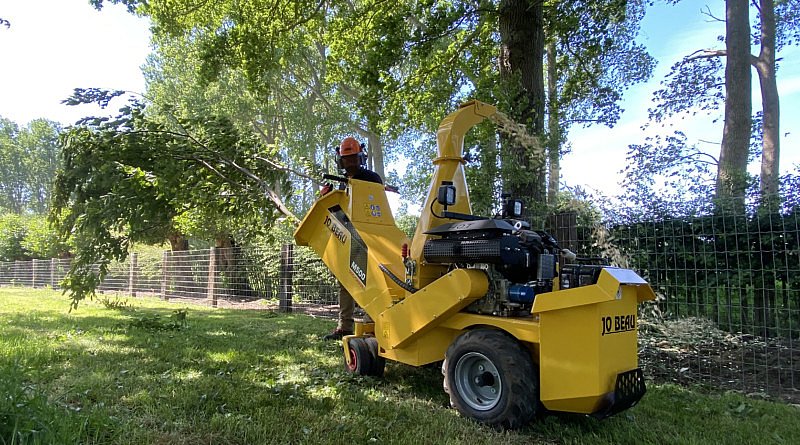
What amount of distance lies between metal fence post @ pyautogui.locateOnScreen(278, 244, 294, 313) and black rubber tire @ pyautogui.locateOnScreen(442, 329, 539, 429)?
25.9 feet

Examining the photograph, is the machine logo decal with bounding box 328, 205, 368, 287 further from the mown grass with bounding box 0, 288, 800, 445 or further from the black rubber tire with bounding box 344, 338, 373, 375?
the mown grass with bounding box 0, 288, 800, 445

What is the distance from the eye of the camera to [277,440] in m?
2.91

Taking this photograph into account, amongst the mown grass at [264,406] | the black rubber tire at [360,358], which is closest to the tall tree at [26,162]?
the mown grass at [264,406]

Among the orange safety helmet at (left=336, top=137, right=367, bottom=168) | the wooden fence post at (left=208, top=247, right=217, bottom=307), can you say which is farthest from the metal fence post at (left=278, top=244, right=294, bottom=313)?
the orange safety helmet at (left=336, top=137, right=367, bottom=168)

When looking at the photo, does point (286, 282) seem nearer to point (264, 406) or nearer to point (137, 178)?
point (137, 178)

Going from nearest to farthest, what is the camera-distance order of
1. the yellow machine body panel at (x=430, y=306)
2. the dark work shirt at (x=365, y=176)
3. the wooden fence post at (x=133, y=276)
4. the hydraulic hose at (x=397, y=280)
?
the yellow machine body panel at (x=430, y=306)
the hydraulic hose at (x=397, y=280)
the dark work shirt at (x=365, y=176)
the wooden fence post at (x=133, y=276)

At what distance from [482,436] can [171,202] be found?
A: 6679 millimetres

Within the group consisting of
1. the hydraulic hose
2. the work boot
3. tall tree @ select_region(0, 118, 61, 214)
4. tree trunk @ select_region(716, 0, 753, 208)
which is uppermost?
tall tree @ select_region(0, 118, 61, 214)

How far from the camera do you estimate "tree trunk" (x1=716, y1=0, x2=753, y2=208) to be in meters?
11.0

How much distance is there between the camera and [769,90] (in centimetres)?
1293

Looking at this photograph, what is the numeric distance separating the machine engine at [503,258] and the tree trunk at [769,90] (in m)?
12.3

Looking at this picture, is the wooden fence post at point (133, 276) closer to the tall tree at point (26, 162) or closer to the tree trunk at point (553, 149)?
the tree trunk at point (553, 149)

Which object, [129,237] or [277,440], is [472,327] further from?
[129,237]

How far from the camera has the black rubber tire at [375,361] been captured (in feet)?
15.0
